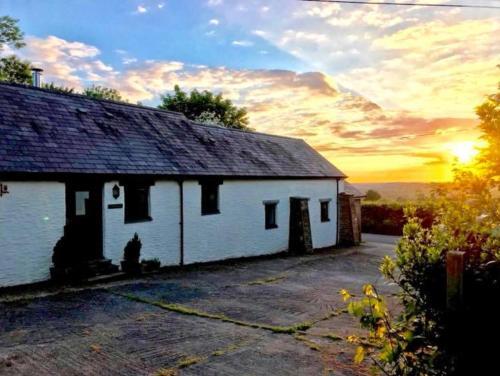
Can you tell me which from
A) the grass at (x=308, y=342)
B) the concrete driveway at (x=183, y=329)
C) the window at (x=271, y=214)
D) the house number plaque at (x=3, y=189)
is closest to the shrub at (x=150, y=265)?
the concrete driveway at (x=183, y=329)

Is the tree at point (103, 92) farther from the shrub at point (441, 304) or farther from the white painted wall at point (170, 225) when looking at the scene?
the shrub at point (441, 304)

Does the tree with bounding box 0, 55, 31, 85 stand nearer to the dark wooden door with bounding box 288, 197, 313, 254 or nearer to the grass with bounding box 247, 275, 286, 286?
the dark wooden door with bounding box 288, 197, 313, 254

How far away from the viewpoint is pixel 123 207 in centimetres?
1386

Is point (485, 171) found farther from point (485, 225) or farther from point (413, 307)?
point (413, 307)

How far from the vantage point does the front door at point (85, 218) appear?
41.4 feet

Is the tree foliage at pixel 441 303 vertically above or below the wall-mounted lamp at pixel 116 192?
below

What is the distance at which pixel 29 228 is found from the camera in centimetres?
1162

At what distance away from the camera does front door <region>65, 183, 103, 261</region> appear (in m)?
12.6

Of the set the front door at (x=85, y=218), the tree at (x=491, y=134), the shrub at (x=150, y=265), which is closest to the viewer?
the tree at (x=491, y=134)

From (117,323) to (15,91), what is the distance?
405 inches

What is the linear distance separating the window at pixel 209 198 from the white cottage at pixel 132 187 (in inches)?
1.7

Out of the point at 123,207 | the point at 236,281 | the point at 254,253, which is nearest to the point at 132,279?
the point at 123,207

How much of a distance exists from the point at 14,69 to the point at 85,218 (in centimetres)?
2902

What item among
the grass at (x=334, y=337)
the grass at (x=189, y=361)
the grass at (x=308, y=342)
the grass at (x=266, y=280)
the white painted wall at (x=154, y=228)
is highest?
the white painted wall at (x=154, y=228)
